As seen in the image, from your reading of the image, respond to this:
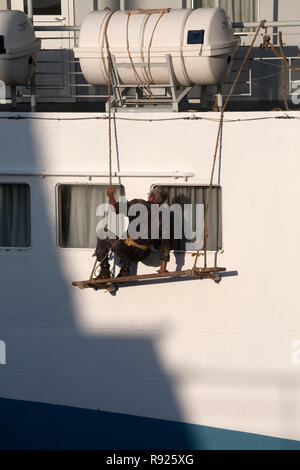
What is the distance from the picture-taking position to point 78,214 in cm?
859

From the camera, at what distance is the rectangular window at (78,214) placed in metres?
8.52

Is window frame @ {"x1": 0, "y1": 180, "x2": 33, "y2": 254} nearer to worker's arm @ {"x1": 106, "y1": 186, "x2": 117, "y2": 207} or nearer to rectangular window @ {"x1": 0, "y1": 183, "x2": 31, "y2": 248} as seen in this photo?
rectangular window @ {"x1": 0, "y1": 183, "x2": 31, "y2": 248}

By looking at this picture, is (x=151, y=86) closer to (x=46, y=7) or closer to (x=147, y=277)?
(x=147, y=277)

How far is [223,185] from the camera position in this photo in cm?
820

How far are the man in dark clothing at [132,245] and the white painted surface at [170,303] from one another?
8.0 inches

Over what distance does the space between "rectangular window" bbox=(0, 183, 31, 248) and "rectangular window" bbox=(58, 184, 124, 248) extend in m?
0.37

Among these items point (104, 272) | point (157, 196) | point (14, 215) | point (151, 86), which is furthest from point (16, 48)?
point (104, 272)

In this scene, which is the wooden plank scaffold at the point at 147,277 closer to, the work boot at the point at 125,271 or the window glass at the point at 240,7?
the work boot at the point at 125,271

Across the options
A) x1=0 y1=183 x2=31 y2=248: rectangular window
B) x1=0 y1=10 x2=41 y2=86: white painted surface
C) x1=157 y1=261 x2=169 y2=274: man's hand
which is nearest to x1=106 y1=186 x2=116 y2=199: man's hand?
x1=157 y1=261 x2=169 y2=274: man's hand

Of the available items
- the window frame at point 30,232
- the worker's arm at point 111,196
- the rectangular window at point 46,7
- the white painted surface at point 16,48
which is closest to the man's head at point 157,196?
the worker's arm at point 111,196

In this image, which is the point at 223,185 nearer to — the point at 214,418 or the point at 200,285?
the point at 200,285

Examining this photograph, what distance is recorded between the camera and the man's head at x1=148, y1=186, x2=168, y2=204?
8.12 m

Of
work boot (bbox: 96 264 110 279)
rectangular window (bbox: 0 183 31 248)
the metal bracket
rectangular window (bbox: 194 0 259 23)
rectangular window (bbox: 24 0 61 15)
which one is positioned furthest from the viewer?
rectangular window (bbox: 24 0 61 15)
